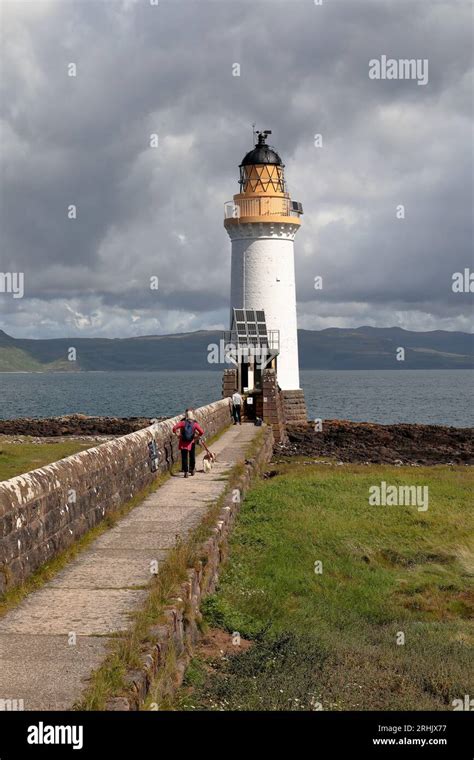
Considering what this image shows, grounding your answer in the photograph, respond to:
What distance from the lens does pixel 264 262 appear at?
45.8 m

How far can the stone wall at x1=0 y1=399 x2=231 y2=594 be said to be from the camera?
968 cm

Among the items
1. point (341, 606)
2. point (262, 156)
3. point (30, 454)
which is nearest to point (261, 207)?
point (262, 156)

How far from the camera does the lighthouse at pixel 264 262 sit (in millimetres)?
45031

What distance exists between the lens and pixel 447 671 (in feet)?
31.5

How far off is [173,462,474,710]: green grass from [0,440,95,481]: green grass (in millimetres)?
8869

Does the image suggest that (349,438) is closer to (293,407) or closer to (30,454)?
(293,407)

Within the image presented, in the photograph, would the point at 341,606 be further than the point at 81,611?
Yes

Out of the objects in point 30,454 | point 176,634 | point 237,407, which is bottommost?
point 30,454

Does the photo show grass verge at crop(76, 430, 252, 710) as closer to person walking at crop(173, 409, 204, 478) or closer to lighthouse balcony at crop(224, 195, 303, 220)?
person walking at crop(173, 409, 204, 478)

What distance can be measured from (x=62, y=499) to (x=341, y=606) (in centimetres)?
421
